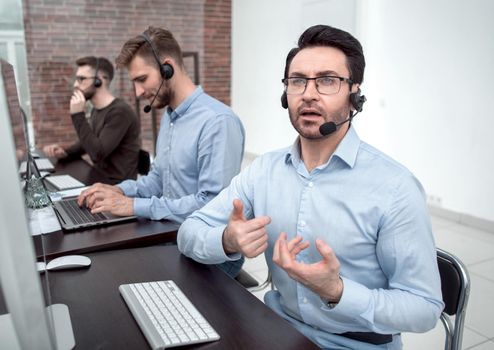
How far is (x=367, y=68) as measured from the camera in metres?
4.04

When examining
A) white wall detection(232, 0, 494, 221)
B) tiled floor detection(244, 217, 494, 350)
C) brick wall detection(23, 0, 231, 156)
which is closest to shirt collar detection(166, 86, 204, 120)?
tiled floor detection(244, 217, 494, 350)

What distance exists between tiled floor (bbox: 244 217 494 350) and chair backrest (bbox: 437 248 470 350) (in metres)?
0.94

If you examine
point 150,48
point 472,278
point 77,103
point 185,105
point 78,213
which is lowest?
point 472,278

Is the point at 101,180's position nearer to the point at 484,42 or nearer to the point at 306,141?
the point at 306,141

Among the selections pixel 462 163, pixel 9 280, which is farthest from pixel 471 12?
pixel 9 280

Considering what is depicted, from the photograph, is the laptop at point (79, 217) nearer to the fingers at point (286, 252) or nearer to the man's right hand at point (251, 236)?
the man's right hand at point (251, 236)

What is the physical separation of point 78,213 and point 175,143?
496mm

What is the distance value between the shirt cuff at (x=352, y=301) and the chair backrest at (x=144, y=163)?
1.95 metres

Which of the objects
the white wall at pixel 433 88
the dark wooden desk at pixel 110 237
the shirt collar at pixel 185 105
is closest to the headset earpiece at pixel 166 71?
the shirt collar at pixel 185 105

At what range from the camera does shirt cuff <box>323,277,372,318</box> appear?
2.88ft

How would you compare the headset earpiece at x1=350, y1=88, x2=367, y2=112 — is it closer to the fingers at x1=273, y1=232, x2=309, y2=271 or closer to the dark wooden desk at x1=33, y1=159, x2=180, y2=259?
the fingers at x1=273, y1=232, x2=309, y2=271

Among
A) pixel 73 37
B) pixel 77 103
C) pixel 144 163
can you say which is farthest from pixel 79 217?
pixel 73 37

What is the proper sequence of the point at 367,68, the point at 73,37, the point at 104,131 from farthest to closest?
1. the point at 73,37
2. the point at 367,68
3. the point at 104,131

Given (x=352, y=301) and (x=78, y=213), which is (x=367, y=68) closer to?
(x=78, y=213)
